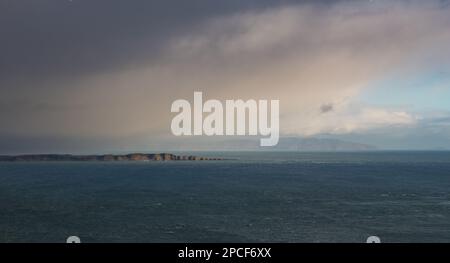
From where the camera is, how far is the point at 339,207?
29.9 m

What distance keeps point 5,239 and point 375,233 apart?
21.1 meters

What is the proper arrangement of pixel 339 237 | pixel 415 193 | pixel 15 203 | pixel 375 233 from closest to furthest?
pixel 339 237
pixel 375 233
pixel 15 203
pixel 415 193

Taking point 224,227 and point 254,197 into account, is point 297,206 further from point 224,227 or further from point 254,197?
point 224,227

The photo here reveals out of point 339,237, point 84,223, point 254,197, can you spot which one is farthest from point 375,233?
point 84,223

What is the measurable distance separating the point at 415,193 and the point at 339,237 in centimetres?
2316

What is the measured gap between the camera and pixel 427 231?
22406 mm

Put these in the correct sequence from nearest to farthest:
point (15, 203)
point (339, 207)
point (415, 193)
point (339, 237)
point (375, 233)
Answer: point (339, 237)
point (375, 233)
point (339, 207)
point (15, 203)
point (415, 193)
